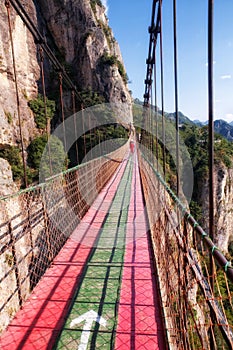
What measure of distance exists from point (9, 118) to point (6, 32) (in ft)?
18.7

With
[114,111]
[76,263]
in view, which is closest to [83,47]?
[114,111]

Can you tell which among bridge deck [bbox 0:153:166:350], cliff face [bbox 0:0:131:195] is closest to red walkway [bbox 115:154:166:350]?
bridge deck [bbox 0:153:166:350]

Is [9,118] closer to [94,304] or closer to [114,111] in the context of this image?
[114,111]

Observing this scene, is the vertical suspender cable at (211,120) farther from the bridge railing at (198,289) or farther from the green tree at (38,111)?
the green tree at (38,111)

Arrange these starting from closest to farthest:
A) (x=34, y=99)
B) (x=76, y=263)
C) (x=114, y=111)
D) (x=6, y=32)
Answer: (x=76, y=263)
(x=6, y=32)
(x=34, y=99)
(x=114, y=111)

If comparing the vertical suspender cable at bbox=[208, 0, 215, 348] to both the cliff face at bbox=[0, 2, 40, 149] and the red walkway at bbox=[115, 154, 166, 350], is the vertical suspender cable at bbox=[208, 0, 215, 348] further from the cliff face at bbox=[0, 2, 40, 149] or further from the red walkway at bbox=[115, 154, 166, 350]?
the cliff face at bbox=[0, 2, 40, 149]

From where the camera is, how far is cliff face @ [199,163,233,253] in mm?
24239

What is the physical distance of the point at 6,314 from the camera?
5445mm

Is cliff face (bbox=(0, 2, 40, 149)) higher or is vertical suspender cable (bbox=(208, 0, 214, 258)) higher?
cliff face (bbox=(0, 2, 40, 149))

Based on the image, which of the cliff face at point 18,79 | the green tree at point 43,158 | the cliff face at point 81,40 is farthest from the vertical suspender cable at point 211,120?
the cliff face at point 81,40

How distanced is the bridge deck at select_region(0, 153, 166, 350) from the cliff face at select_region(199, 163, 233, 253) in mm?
21654

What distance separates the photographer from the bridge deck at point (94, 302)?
1.48 m

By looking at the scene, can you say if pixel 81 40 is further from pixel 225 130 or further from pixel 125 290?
pixel 225 130

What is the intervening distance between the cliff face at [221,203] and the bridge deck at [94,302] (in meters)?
21.7
